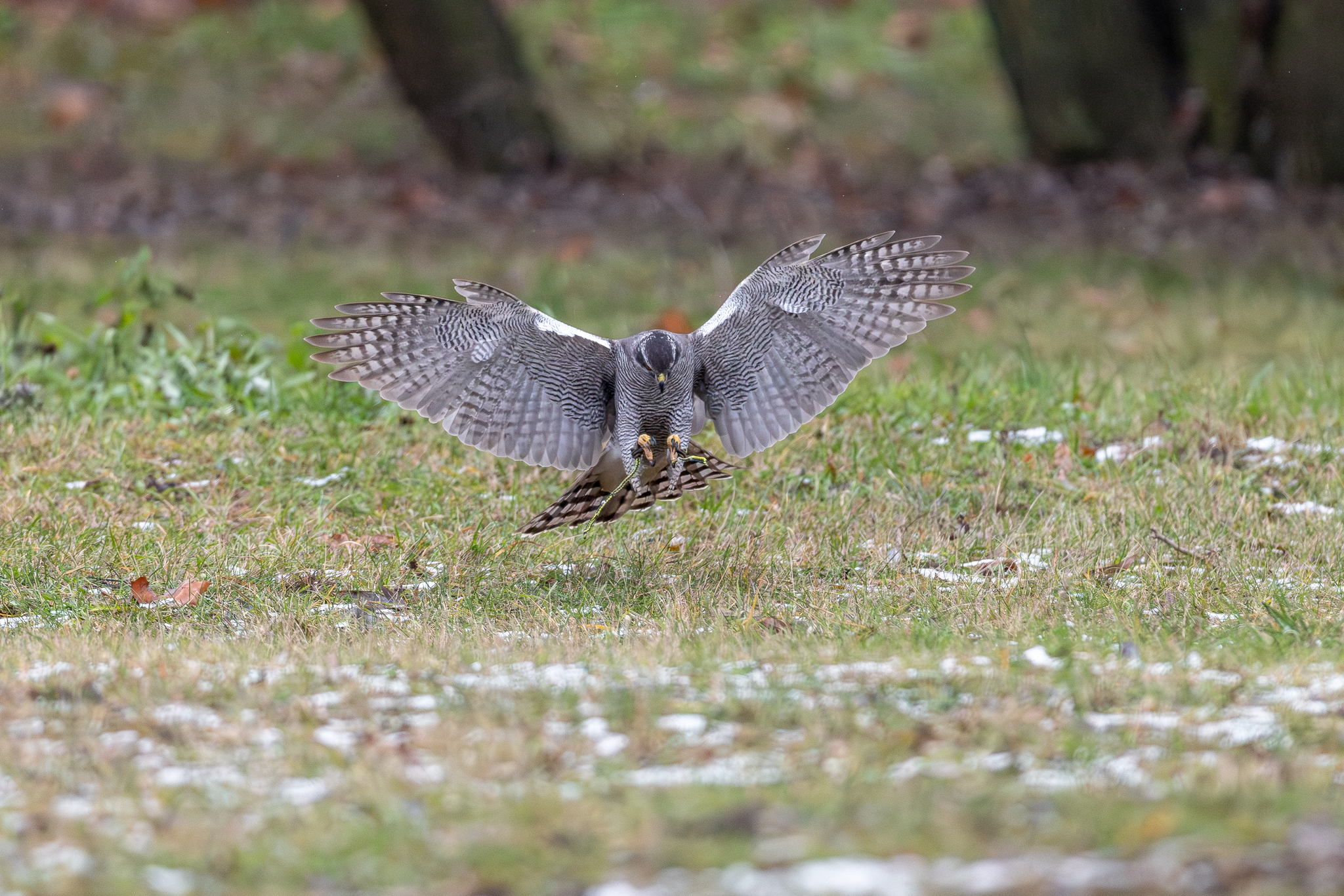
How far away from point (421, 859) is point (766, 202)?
10.00m

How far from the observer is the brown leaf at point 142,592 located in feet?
18.2

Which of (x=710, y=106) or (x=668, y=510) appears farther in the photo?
(x=710, y=106)

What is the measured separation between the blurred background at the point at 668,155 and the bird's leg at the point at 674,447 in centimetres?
308

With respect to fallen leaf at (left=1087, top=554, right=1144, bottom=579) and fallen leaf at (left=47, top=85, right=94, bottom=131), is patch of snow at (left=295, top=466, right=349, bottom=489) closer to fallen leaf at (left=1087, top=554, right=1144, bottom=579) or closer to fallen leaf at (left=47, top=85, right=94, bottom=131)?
fallen leaf at (left=1087, top=554, right=1144, bottom=579)

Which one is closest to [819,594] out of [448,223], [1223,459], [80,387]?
[1223,459]

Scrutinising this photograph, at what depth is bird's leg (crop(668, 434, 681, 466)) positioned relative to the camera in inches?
218

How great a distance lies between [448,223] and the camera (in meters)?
12.3

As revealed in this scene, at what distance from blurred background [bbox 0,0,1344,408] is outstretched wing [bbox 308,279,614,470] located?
8.50 ft

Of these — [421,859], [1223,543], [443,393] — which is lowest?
[1223,543]

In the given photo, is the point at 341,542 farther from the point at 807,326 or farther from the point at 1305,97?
the point at 1305,97

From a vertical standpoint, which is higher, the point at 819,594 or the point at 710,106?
the point at 710,106

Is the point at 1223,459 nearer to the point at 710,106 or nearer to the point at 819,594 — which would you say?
the point at 819,594

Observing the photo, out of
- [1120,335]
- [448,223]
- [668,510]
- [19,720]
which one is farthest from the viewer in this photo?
[448,223]

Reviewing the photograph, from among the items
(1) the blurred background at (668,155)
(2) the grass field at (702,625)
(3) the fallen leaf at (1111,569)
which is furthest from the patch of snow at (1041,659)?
(1) the blurred background at (668,155)
